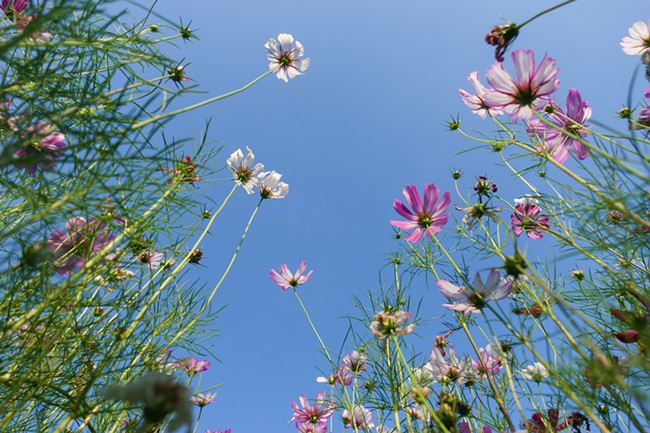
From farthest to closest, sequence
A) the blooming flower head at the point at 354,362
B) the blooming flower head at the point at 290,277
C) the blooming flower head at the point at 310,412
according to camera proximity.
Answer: the blooming flower head at the point at 290,277
the blooming flower head at the point at 310,412
the blooming flower head at the point at 354,362

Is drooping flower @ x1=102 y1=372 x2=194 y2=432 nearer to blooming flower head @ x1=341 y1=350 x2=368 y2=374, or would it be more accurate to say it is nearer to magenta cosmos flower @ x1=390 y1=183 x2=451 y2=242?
magenta cosmos flower @ x1=390 y1=183 x2=451 y2=242

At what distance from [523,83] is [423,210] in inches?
15.1

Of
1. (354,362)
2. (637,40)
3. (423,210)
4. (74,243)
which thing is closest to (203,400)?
(354,362)

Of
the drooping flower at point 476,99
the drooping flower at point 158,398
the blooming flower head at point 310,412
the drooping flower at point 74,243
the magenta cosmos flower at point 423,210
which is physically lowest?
the drooping flower at point 158,398

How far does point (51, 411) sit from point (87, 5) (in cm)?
103

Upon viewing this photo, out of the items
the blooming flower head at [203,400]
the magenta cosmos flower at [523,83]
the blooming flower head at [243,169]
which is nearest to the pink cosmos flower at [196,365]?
the blooming flower head at [203,400]

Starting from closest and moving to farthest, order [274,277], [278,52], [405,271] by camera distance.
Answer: [405,271]
[274,277]
[278,52]

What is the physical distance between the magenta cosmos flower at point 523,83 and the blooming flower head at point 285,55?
1220 mm

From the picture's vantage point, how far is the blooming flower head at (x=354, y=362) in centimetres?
128

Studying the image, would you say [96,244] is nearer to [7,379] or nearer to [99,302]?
[99,302]

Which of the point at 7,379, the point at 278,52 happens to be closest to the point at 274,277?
the point at 7,379

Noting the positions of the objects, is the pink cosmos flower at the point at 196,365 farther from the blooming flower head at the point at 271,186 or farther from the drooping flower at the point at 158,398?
the drooping flower at the point at 158,398

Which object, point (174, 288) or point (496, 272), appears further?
point (174, 288)

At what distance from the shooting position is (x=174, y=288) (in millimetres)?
1103
